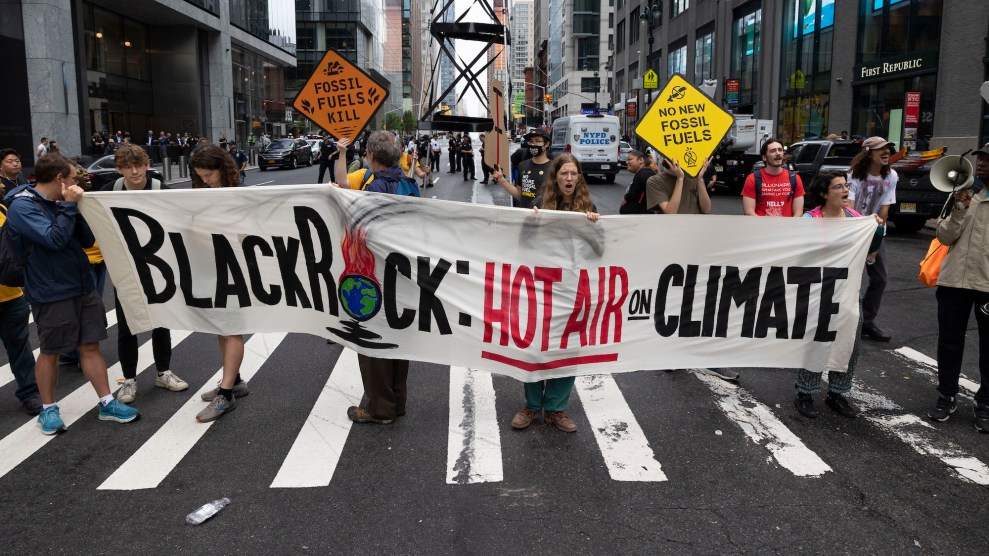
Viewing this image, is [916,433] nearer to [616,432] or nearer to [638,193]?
→ [616,432]

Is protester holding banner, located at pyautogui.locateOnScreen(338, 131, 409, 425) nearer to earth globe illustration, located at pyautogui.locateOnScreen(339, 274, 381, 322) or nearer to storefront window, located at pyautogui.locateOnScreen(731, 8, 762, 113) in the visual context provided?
earth globe illustration, located at pyautogui.locateOnScreen(339, 274, 381, 322)

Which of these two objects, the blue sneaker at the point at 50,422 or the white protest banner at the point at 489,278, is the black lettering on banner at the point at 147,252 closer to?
the white protest banner at the point at 489,278

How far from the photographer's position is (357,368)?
22.3ft

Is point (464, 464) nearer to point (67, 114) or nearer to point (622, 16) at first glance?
point (67, 114)

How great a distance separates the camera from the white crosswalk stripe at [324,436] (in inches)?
177

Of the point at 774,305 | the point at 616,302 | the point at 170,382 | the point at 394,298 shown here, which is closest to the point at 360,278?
the point at 394,298

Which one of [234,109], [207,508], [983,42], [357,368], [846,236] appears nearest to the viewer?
[207,508]

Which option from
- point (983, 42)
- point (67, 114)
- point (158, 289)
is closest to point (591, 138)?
point (983, 42)

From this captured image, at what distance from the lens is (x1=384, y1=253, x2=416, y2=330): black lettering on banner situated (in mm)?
5172

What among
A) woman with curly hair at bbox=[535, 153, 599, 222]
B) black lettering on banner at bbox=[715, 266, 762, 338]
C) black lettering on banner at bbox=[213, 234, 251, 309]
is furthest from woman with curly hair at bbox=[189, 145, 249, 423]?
black lettering on banner at bbox=[715, 266, 762, 338]

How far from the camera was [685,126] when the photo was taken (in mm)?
6488

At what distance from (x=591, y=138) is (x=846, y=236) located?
24.6 m

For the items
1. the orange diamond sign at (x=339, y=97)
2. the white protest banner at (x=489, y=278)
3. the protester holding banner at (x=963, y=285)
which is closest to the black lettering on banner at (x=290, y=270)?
the white protest banner at (x=489, y=278)

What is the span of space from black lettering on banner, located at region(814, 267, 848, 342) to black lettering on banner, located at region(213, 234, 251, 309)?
13.4 feet
